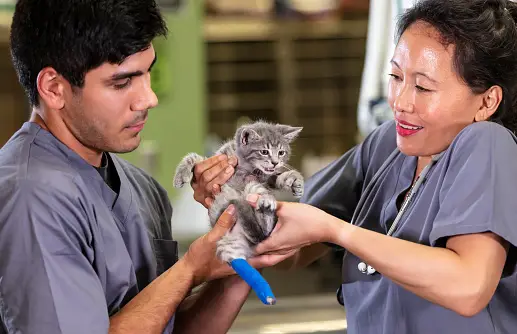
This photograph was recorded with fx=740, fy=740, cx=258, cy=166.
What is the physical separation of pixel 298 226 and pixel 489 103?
17.0 inches

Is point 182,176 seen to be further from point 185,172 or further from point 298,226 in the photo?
point 298,226

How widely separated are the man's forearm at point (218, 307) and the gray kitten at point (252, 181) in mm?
232

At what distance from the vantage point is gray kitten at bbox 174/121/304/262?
1.33 metres

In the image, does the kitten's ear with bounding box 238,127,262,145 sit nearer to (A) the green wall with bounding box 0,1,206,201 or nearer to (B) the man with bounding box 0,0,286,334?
(B) the man with bounding box 0,0,286,334

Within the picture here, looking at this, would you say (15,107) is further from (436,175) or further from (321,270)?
(436,175)

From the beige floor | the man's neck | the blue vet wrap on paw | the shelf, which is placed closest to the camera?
the blue vet wrap on paw

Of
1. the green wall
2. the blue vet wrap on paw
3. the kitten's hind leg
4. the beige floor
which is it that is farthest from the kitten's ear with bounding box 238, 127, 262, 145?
the green wall

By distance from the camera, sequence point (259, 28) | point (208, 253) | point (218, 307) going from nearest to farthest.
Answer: point (208, 253)
point (218, 307)
point (259, 28)

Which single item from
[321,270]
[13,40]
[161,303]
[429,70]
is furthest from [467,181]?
[321,270]

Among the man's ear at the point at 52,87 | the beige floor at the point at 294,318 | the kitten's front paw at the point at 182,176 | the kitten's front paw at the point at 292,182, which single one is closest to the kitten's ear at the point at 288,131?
the kitten's front paw at the point at 292,182

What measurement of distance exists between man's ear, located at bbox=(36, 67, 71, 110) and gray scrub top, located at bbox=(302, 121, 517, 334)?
2.20ft

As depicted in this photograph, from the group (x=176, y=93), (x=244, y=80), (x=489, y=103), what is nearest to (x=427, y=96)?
(x=489, y=103)

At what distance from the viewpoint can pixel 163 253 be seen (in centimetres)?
167

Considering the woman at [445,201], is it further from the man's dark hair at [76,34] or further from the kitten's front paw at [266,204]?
the man's dark hair at [76,34]
